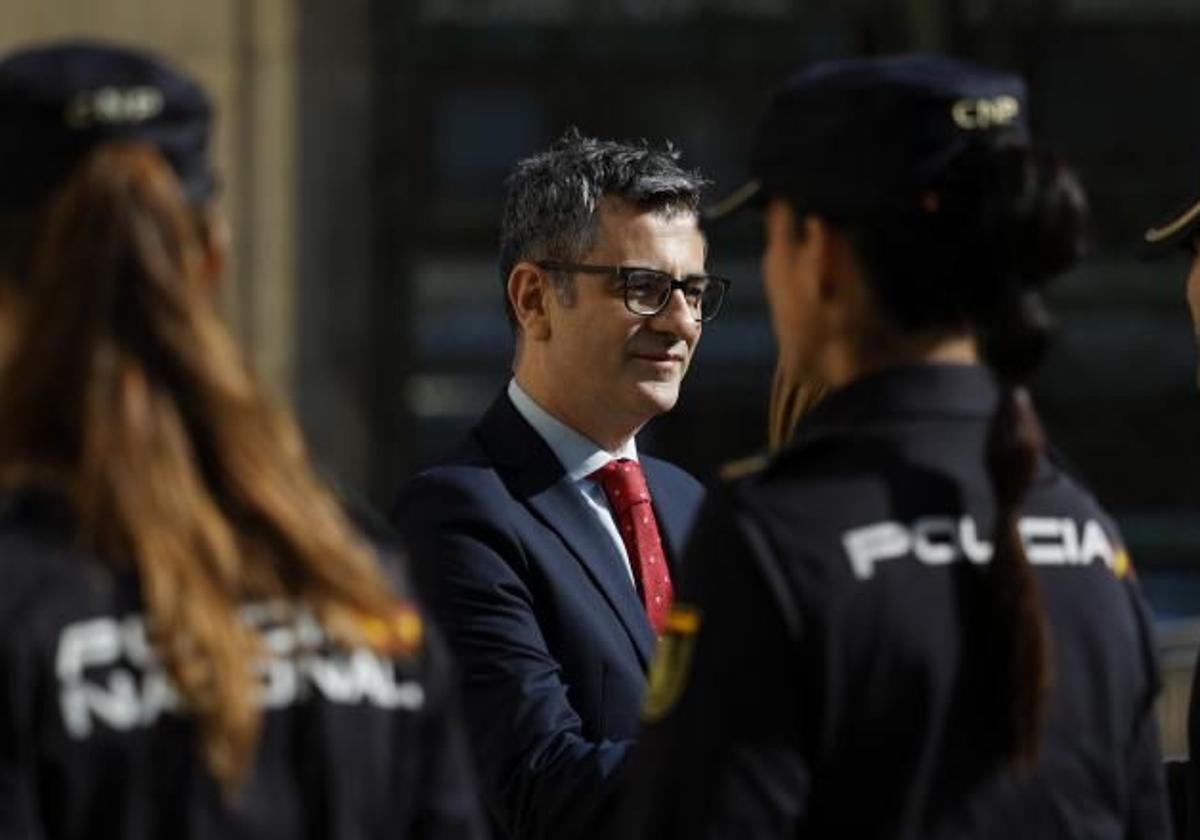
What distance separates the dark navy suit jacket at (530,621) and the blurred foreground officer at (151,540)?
3.73ft

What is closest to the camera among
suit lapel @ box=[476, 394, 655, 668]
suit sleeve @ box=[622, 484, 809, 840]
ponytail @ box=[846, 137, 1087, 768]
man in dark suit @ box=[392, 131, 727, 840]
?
suit sleeve @ box=[622, 484, 809, 840]

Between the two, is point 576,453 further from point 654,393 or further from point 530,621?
point 530,621

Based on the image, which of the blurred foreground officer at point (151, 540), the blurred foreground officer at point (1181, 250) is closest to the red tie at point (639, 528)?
the blurred foreground officer at point (1181, 250)

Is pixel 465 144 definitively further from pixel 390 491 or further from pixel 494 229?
pixel 390 491

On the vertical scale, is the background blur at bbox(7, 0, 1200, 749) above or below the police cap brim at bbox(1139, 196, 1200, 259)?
below

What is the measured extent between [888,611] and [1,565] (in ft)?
2.73

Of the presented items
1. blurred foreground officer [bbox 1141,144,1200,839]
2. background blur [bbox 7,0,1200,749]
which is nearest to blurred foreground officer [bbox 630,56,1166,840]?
blurred foreground officer [bbox 1141,144,1200,839]

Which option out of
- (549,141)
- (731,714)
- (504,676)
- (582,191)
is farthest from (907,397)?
(549,141)

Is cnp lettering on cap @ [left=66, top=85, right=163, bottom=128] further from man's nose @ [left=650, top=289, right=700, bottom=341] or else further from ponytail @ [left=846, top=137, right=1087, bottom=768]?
man's nose @ [left=650, top=289, right=700, bottom=341]

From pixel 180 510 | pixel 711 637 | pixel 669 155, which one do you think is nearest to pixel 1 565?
pixel 180 510

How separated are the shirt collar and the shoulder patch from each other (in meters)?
1.42

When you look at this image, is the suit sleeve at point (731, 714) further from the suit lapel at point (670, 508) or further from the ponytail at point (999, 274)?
the suit lapel at point (670, 508)

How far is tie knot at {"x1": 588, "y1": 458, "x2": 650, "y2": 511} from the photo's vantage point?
4602mm

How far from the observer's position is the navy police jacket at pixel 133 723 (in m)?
2.77
